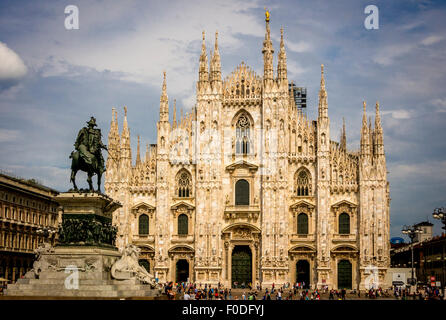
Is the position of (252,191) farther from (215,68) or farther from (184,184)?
(215,68)

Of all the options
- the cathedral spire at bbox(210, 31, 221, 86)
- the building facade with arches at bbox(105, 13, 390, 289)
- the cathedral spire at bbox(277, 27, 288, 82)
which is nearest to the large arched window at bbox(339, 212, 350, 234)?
the building facade with arches at bbox(105, 13, 390, 289)

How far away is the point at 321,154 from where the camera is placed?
57.8 m

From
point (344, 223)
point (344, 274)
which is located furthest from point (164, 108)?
point (344, 274)

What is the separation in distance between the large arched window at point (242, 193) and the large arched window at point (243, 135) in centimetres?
289

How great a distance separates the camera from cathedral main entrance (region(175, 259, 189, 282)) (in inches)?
2341

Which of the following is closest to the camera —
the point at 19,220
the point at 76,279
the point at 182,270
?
the point at 76,279

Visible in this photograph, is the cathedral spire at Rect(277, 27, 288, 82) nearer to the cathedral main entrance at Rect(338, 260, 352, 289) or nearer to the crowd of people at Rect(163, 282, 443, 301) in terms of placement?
the cathedral main entrance at Rect(338, 260, 352, 289)

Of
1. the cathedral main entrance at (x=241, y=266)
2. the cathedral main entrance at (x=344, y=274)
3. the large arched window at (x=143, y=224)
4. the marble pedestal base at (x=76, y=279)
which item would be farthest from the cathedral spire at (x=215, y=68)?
the marble pedestal base at (x=76, y=279)

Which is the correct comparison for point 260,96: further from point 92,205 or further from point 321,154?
point 92,205

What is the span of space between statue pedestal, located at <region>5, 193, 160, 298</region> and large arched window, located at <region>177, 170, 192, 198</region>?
35.1m

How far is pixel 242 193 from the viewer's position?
59.3m

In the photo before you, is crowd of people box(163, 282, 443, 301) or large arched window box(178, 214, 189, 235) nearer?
crowd of people box(163, 282, 443, 301)

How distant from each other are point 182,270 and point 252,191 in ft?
32.1

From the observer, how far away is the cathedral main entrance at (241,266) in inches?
2307
